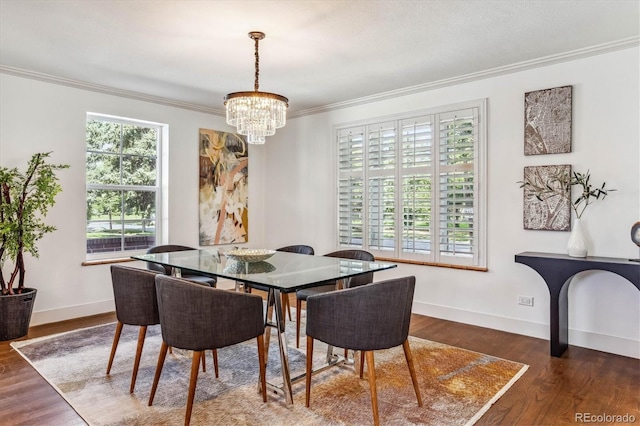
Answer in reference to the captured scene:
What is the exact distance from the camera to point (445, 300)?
4277 mm

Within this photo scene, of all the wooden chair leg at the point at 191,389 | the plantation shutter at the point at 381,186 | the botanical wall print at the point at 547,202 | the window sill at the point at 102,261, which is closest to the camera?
the wooden chair leg at the point at 191,389

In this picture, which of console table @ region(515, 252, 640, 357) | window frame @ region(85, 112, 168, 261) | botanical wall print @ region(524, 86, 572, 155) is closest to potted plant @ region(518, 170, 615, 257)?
console table @ region(515, 252, 640, 357)

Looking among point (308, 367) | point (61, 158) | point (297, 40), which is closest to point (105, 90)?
point (61, 158)

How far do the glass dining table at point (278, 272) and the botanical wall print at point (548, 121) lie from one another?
6.34ft

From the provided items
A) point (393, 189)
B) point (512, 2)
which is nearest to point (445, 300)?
point (393, 189)

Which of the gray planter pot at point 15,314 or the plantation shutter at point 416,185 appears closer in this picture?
the gray planter pot at point 15,314

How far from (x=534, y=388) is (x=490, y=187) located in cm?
194

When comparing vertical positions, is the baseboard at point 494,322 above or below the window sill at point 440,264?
below

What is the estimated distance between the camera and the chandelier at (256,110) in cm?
288

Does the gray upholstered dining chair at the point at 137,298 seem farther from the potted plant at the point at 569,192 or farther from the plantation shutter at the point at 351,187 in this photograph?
the potted plant at the point at 569,192

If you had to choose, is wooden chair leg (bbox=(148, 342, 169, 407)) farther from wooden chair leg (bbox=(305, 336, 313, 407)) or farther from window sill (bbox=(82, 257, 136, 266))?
window sill (bbox=(82, 257, 136, 266))

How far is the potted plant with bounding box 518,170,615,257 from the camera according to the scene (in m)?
3.27

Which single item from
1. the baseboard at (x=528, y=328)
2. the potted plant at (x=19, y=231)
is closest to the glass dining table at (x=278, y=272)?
the potted plant at (x=19, y=231)

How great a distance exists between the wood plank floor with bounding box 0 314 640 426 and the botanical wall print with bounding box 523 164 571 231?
1.05m
